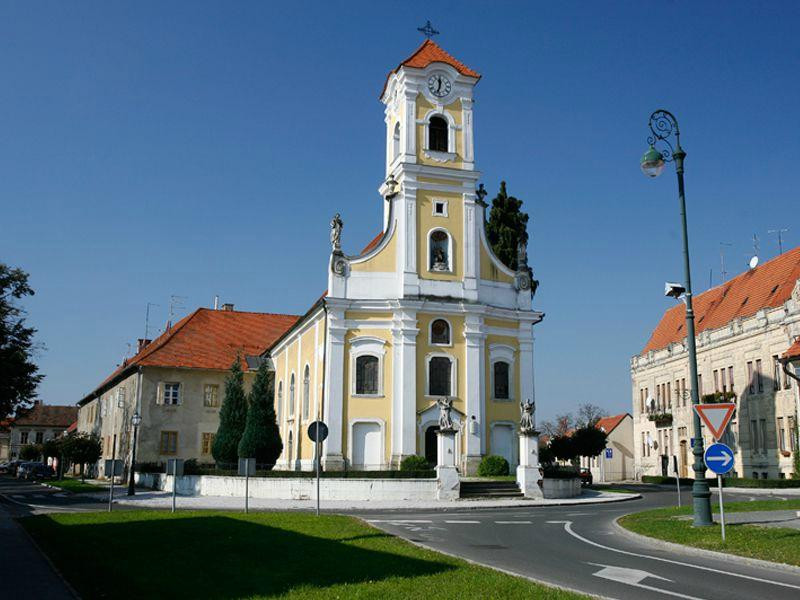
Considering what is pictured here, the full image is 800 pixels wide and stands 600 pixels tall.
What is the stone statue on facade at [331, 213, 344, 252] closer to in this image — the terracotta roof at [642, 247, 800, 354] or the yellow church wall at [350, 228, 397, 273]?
the yellow church wall at [350, 228, 397, 273]

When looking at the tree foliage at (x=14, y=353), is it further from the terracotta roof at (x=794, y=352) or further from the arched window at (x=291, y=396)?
the terracotta roof at (x=794, y=352)

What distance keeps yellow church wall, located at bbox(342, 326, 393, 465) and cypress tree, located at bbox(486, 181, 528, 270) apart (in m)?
13.6

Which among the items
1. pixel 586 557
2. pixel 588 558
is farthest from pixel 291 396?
pixel 588 558

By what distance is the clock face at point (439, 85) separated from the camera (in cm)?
4075

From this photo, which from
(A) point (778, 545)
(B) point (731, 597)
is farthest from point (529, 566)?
(A) point (778, 545)

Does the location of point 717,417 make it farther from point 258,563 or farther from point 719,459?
point 258,563

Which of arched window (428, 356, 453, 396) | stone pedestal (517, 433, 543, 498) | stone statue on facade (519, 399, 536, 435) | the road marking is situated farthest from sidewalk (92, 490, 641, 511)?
the road marking

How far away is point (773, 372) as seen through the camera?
4569cm

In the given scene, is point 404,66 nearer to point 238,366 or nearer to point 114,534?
point 238,366

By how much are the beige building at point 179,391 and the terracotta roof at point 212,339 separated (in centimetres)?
7

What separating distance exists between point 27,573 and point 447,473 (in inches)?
776

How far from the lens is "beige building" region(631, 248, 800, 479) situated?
4506 centimetres

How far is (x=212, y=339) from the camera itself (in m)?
59.1

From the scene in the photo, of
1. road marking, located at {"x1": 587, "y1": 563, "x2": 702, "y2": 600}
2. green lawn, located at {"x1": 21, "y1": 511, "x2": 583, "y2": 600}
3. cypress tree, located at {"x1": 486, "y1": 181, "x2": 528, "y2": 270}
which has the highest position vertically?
cypress tree, located at {"x1": 486, "y1": 181, "x2": 528, "y2": 270}
